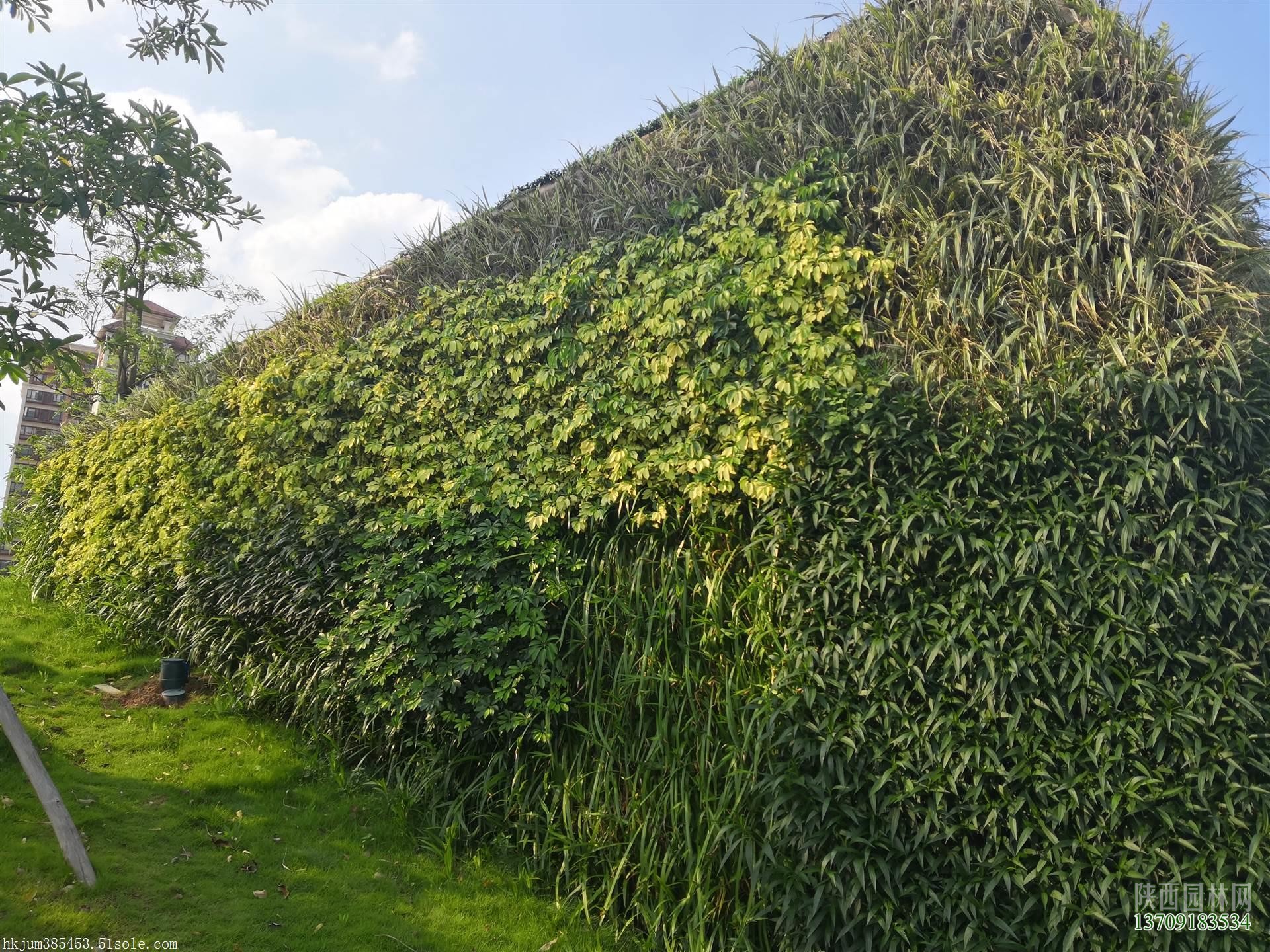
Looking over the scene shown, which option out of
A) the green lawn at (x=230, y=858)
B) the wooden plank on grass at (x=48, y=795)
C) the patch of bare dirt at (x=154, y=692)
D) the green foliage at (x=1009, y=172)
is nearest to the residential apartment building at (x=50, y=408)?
the patch of bare dirt at (x=154, y=692)

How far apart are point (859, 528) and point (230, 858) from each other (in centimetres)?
365

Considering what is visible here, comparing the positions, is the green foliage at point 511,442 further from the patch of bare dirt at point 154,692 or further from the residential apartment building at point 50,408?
the residential apartment building at point 50,408

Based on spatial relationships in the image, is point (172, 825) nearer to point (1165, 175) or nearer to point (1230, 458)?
point (1230, 458)

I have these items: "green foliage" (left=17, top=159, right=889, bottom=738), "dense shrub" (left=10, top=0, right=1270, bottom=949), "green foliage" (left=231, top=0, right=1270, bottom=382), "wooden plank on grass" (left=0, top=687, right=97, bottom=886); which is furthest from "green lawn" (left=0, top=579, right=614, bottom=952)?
"green foliage" (left=231, top=0, right=1270, bottom=382)

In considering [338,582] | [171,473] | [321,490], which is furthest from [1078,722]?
[171,473]

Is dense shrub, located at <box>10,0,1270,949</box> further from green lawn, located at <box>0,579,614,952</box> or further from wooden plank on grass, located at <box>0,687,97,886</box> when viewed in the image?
wooden plank on grass, located at <box>0,687,97,886</box>

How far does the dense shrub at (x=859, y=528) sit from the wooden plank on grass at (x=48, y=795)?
1584 millimetres

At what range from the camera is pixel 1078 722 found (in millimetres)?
3467

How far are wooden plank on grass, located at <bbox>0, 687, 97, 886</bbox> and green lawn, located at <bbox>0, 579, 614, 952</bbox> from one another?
10cm

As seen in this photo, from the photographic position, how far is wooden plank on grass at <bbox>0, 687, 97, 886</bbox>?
12.4 ft

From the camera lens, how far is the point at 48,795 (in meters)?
3.83

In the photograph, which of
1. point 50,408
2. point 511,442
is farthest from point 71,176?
point 50,408

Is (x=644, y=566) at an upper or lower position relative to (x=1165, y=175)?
lower

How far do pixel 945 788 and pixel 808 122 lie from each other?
3854 mm
